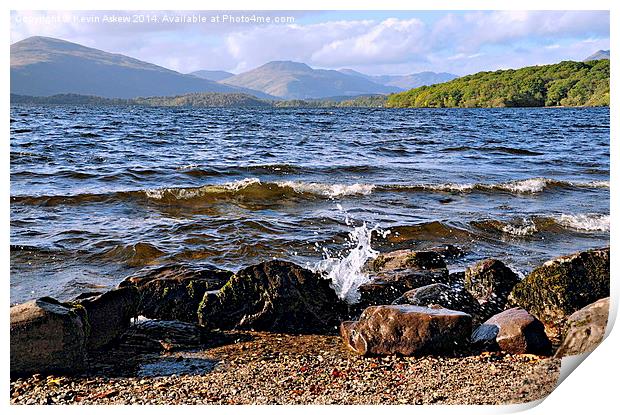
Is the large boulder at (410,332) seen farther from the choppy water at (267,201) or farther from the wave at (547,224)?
the wave at (547,224)

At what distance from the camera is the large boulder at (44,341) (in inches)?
207

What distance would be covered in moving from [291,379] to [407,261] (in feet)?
12.5

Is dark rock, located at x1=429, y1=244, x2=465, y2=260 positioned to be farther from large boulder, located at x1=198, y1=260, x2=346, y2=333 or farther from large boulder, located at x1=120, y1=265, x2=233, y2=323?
large boulder, located at x1=120, y1=265, x2=233, y2=323

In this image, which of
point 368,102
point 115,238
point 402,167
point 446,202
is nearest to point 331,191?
point 446,202

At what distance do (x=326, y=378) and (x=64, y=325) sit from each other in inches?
90.9

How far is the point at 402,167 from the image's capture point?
19.8m

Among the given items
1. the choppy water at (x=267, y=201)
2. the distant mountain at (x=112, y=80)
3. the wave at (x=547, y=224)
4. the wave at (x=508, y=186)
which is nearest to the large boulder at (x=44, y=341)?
the choppy water at (x=267, y=201)

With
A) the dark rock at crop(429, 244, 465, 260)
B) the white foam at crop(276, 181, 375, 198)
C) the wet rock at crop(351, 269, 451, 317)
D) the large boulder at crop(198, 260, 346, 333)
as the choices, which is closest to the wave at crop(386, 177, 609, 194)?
the white foam at crop(276, 181, 375, 198)

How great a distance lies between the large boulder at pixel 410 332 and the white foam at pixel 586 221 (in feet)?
21.5

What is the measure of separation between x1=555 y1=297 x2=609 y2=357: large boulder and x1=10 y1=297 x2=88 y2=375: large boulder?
4.40m

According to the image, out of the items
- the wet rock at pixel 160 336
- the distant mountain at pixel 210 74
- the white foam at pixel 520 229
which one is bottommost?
the wet rock at pixel 160 336

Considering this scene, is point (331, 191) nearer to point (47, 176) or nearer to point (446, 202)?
point (446, 202)

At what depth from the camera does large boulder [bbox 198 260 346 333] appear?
21.7 feet

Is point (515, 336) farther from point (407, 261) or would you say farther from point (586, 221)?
point (586, 221)
